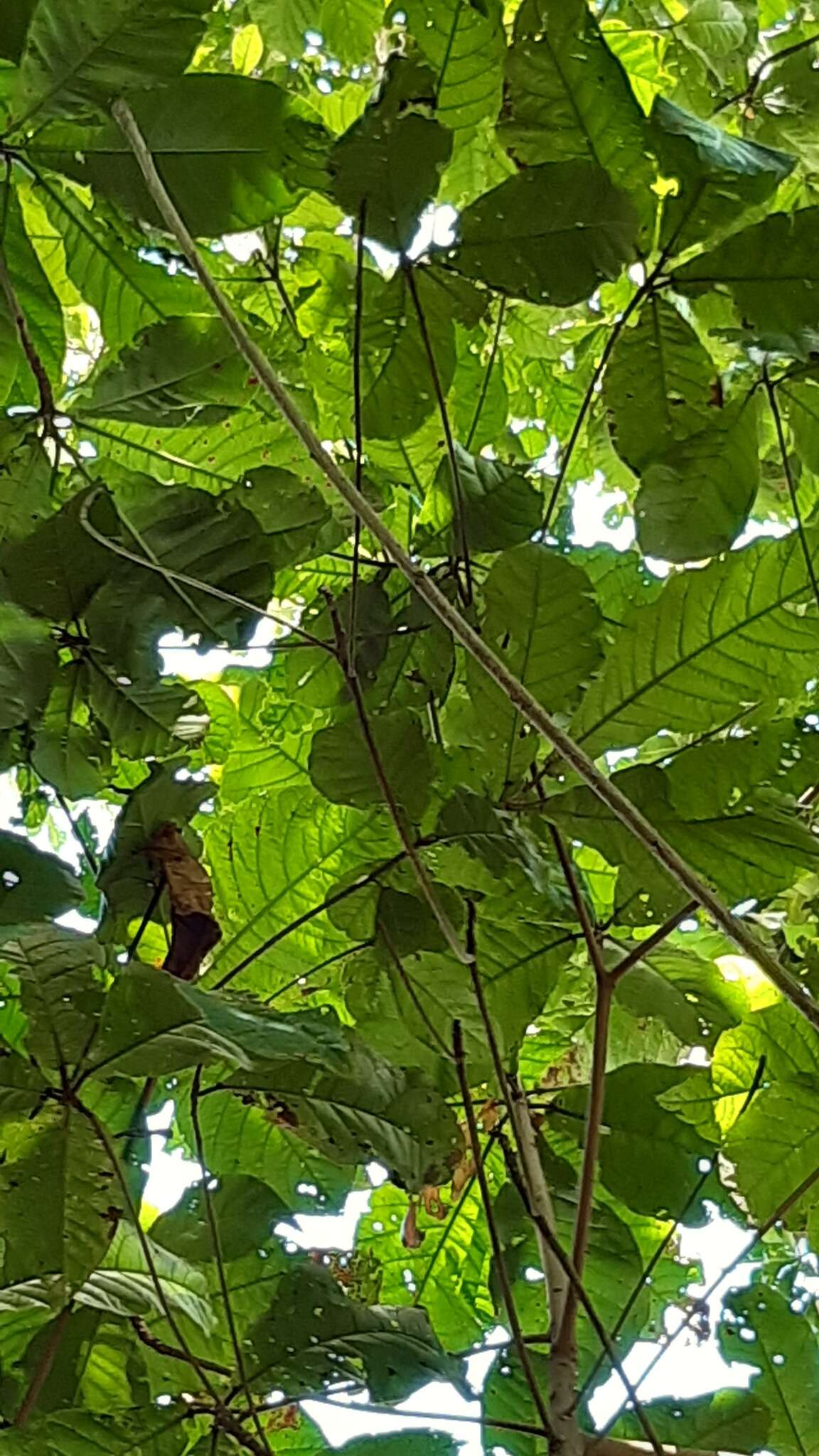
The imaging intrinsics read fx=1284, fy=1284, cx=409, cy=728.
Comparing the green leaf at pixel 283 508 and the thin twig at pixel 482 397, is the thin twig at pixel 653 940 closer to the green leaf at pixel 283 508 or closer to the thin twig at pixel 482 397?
the green leaf at pixel 283 508

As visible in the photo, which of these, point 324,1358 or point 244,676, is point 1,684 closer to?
point 324,1358

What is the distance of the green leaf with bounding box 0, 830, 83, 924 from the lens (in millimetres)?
634

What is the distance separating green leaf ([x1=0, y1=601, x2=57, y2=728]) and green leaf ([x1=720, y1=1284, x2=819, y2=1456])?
0.56m

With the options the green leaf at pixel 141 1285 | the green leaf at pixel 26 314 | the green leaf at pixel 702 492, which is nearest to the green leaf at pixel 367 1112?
the green leaf at pixel 141 1285

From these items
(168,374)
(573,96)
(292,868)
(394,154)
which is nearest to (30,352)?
(168,374)

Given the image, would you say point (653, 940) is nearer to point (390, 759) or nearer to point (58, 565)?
point (390, 759)

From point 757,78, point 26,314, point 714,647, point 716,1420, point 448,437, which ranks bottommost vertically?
point 716,1420

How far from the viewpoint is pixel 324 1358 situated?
2.25 feet

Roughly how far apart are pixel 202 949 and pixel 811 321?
46 centimetres

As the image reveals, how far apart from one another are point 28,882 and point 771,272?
0.49 m

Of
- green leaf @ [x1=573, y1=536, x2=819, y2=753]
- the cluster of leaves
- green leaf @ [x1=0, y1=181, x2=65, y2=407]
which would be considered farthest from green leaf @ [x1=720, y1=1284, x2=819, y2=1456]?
green leaf @ [x1=0, y1=181, x2=65, y2=407]

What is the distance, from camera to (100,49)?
0.54 meters

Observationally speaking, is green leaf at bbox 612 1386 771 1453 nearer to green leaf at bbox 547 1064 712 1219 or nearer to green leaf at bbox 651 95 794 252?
green leaf at bbox 547 1064 712 1219

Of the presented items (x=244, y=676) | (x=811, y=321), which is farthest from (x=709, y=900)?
(x=244, y=676)
